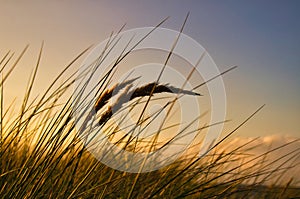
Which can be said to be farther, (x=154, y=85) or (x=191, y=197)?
(x=191, y=197)

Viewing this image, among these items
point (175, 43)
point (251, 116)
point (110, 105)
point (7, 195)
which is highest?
point (175, 43)

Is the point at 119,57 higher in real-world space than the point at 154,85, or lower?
higher

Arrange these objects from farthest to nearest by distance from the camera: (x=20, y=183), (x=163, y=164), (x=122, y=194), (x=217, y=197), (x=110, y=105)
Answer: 1. (x=163, y=164)
2. (x=122, y=194)
3. (x=217, y=197)
4. (x=110, y=105)
5. (x=20, y=183)

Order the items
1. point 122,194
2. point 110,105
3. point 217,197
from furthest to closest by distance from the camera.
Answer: point 122,194, point 217,197, point 110,105

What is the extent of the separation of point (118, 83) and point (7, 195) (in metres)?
0.52

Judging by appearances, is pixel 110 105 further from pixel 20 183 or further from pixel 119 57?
pixel 20 183

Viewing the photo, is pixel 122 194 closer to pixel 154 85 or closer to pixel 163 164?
pixel 163 164

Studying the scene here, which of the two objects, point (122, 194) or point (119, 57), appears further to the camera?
point (122, 194)

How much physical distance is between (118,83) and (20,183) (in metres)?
0.46

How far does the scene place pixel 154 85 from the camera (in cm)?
147

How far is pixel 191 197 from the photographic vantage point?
2904 millimetres

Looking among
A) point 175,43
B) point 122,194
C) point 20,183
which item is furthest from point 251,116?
point 122,194

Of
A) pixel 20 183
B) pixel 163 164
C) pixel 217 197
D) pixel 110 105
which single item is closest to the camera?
pixel 20 183

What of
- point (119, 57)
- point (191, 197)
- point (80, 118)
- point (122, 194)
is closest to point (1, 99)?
point (80, 118)
